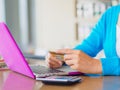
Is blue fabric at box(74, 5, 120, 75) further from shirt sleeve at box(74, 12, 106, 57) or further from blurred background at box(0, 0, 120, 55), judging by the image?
blurred background at box(0, 0, 120, 55)

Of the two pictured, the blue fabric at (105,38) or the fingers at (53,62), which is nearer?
the fingers at (53,62)

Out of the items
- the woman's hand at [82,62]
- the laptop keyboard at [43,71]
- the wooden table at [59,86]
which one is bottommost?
the wooden table at [59,86]

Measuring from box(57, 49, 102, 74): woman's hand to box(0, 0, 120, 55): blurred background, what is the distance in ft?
6.24

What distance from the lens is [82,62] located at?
115cm

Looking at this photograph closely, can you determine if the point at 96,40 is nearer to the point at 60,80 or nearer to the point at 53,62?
the point at 53,62

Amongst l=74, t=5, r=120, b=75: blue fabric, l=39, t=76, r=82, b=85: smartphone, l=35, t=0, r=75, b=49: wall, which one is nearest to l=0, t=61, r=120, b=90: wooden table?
l=39, t=76, r=82, b=85: smartphone

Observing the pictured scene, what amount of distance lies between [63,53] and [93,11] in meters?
2.08

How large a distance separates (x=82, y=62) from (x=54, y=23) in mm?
2499

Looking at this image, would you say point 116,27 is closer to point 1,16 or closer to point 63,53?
point 63,53

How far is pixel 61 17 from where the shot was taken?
355 centimetres

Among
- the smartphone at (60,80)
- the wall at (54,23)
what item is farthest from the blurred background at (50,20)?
the smartphone at (60,80)

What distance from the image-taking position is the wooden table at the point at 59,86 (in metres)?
0.97

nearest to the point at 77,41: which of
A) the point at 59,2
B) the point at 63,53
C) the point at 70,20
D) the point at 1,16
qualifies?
the point at 70,20

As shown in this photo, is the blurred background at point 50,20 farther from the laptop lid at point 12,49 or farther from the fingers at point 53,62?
the laptop lid at point 12,49
